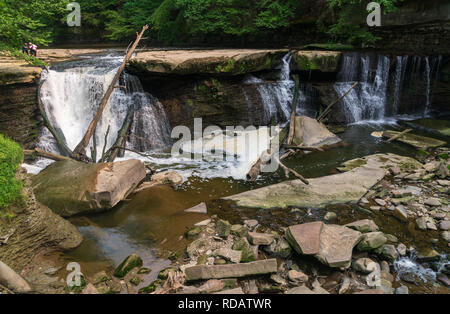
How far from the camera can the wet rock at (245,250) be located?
13.1 feet

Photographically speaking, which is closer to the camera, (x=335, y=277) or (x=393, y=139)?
(x=335, y=277)

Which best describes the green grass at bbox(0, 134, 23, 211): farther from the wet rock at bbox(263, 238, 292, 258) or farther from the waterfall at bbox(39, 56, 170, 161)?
the waterfall at bbox(39, 56, 170, 161)

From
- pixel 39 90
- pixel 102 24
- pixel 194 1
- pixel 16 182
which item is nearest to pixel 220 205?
pixel 16 182

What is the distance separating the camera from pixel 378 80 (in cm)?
1072

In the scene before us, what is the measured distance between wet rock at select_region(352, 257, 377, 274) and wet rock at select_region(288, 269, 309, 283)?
69 cm

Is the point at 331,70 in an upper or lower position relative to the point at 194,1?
lower

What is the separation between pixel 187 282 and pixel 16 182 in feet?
8.61

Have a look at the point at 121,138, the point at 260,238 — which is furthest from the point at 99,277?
the point at 121,138

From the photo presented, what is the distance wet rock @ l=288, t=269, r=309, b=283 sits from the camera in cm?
367

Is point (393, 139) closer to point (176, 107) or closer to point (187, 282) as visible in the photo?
point (176, 107)

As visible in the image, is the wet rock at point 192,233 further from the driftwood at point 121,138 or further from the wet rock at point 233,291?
the driftwood at point 121,138

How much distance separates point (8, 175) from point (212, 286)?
9.70 feet
